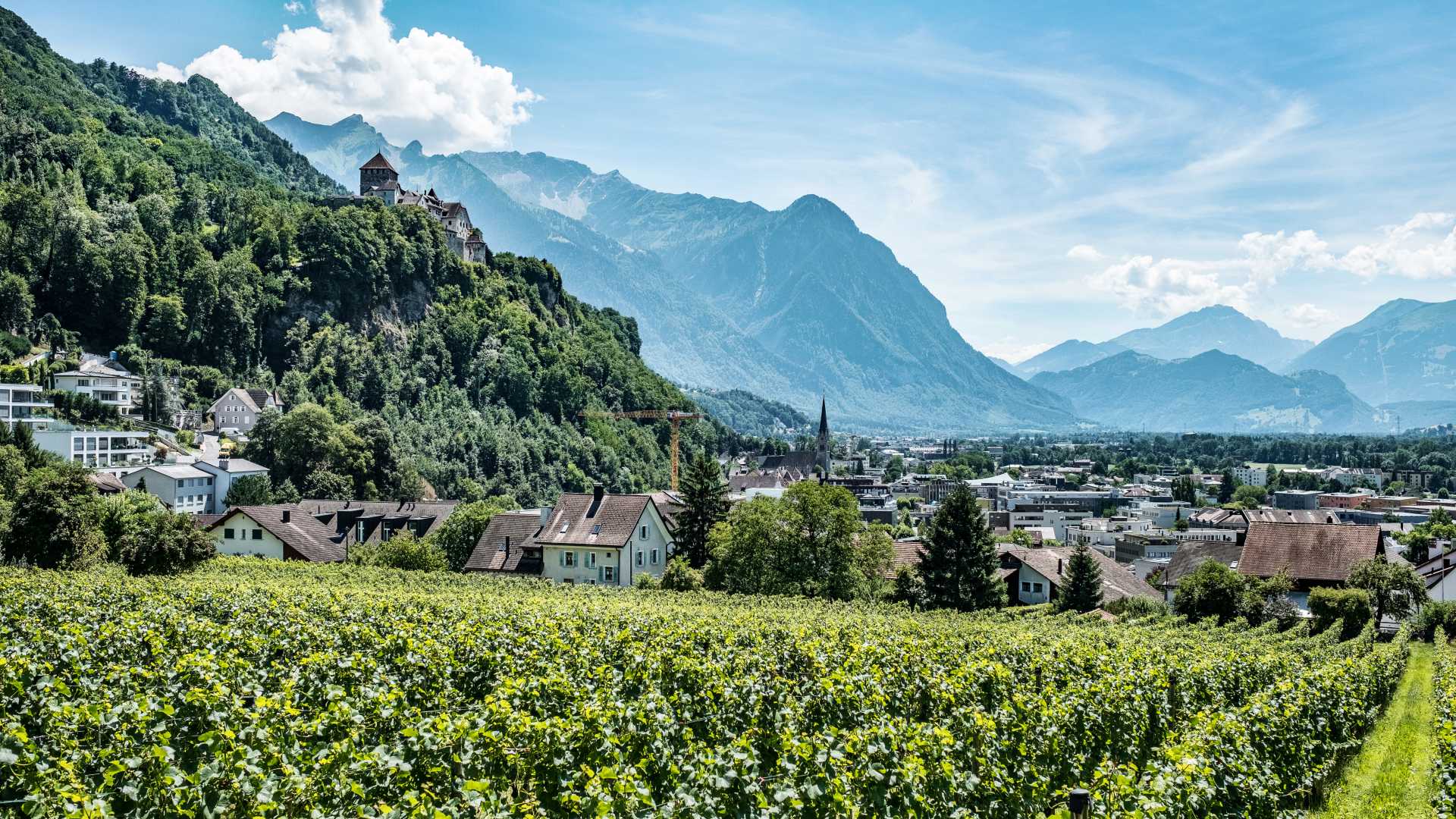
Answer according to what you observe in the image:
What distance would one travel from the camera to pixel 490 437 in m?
138

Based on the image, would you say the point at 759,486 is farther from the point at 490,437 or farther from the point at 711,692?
the point at 711,692

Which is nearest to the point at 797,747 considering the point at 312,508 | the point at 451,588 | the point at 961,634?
the point at 961,634

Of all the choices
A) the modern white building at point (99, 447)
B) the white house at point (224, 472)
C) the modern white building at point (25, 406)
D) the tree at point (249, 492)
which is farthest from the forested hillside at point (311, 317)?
the modern white building at point (25, 406)

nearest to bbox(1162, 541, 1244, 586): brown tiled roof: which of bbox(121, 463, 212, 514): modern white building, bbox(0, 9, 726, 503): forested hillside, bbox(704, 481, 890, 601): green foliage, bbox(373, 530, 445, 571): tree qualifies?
bbox(704, 481, 890, 601): green foliage

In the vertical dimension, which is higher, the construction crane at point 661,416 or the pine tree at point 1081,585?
the construction crane at point 661,416

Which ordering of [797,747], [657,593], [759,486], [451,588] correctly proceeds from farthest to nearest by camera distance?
[759,486]
[657,593]
[451,588]
[797,747]

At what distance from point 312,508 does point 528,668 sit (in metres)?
67.8

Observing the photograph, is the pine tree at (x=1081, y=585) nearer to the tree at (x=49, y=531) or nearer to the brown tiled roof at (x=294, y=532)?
the brown tiled roof at (x=294, y=532)

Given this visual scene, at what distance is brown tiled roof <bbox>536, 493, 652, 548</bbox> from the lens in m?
59.3

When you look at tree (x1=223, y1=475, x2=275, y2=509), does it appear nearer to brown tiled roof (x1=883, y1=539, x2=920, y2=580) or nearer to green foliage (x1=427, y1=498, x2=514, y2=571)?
green foliage (x1=427, y1=498, x2=514, y2=571)

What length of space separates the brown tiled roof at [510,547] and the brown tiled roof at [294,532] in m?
9.02

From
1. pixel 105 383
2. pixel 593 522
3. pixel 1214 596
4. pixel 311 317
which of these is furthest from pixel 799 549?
pixel 311 317

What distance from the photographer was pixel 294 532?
213 feet

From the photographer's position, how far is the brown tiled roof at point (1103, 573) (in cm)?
6041
